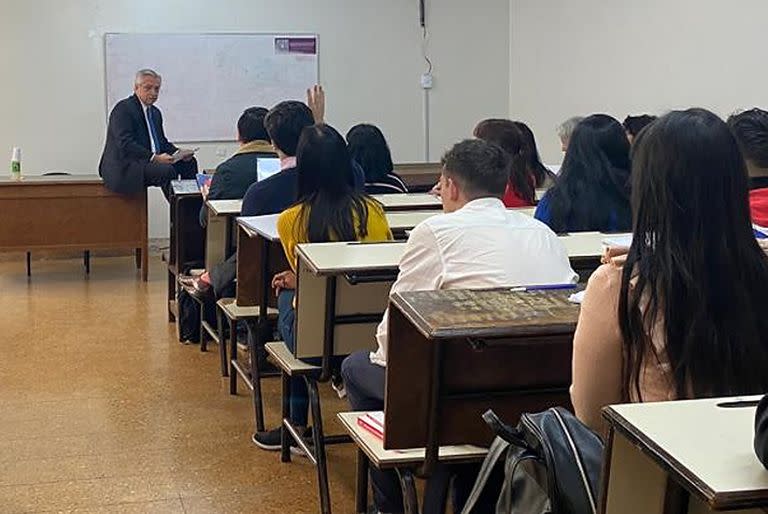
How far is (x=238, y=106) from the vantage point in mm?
8375

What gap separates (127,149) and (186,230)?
187cm

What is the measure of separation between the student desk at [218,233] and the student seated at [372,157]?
671mm

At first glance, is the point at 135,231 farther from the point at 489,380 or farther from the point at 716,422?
the point at 716,422

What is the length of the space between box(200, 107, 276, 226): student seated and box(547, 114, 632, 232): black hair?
173 centimetres

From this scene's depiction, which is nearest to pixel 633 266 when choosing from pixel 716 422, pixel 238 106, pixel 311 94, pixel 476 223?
pixel 716 422

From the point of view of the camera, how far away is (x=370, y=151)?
5.02 metres

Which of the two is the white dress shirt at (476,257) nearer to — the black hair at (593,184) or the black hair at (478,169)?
the black hair at (478,169)

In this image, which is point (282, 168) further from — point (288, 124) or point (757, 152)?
point (757, 152)

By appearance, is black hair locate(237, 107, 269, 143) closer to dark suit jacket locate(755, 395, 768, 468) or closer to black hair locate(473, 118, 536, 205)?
black hair locate(473, 118, 536, 205)

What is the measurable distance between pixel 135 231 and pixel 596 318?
5.65 m

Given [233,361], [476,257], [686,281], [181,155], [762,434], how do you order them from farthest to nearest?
1. [181,155]
2. [233,361]
3. [476,257]
4. [686,281]
5. [762,434]

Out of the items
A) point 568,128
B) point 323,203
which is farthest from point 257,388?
point 568,128

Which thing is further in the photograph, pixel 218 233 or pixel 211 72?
pixel 211 72

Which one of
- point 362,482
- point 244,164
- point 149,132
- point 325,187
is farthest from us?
point 149,132
